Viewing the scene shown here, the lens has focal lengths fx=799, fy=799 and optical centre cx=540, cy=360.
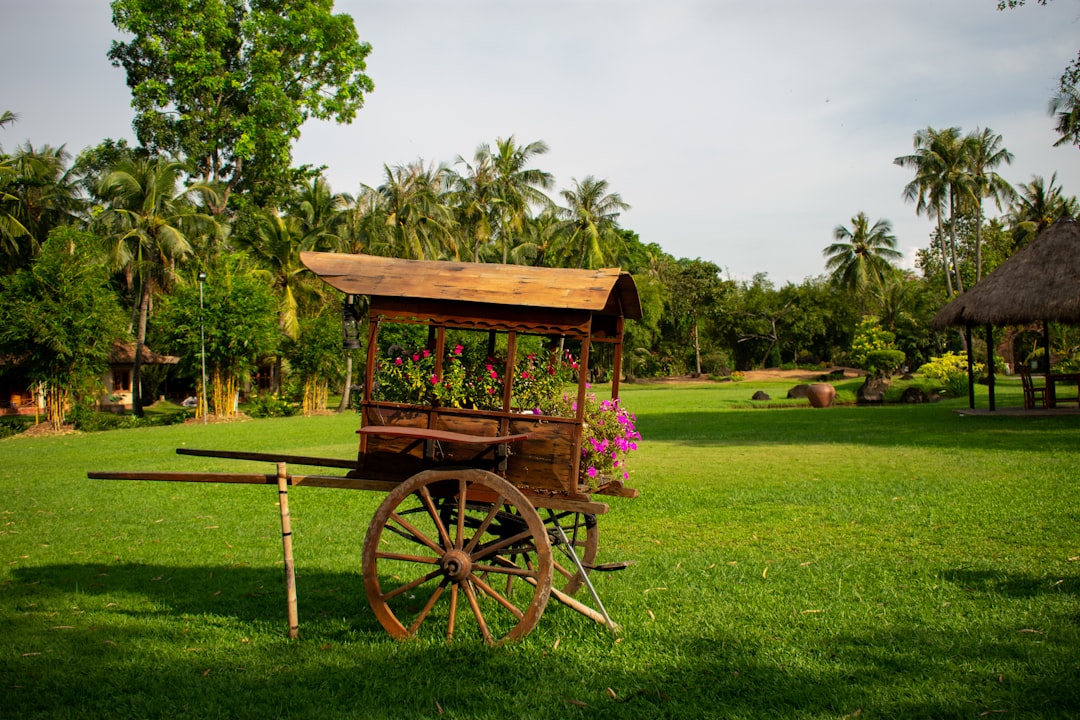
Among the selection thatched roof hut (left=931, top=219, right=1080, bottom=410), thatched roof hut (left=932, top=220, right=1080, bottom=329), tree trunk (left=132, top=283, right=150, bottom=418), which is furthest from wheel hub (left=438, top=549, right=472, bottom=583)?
tree trunk (left=132, top=283, right=150, bottom=418)

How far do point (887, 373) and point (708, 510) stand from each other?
2623 centimetres

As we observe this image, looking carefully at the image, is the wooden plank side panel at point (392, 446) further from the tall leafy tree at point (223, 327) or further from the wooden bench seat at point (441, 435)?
the tall leafy tree at point (223, 327)

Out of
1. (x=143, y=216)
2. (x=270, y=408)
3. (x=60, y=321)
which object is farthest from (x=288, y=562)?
(x=143, y=216)

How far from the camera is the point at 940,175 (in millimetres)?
46594

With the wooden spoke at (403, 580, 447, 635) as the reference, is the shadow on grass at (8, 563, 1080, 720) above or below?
below

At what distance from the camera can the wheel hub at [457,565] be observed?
15.0ft

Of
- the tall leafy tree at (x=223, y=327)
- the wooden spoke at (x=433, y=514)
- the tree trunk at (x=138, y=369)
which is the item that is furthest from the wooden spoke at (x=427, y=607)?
the tree trunk at (x=138, y=369)

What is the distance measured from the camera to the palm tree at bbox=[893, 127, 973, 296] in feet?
151

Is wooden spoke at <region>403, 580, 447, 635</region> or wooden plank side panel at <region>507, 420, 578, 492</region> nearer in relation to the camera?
wooden spoke at <region>403, 580, 447, 635</region>

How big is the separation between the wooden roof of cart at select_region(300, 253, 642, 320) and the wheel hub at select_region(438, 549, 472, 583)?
1.49 m

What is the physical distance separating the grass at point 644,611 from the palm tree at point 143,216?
23.6 metres

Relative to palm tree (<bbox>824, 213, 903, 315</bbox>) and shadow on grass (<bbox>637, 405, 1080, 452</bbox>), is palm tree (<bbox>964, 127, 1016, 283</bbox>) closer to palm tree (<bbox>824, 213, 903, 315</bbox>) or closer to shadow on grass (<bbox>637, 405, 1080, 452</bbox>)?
palm tree (<bbox>824, 213, 903, 315</bbox>)

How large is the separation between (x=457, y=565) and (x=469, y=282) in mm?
1689

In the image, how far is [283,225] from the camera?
35.3 metres
